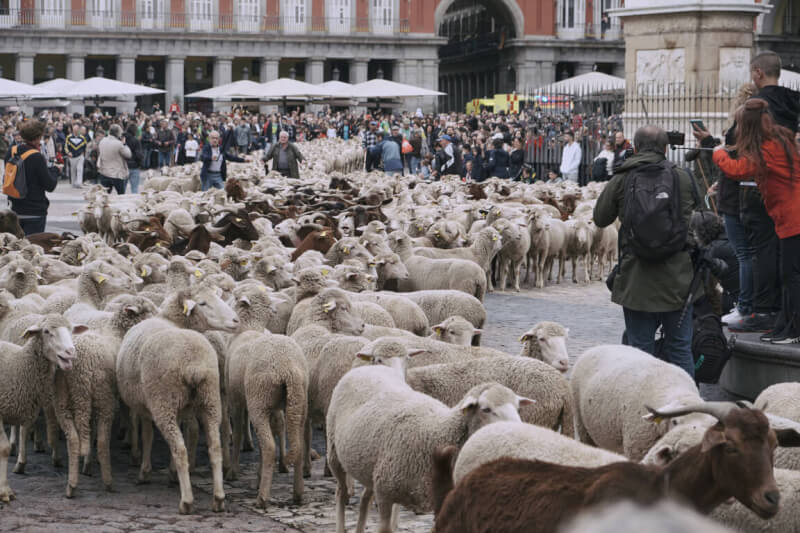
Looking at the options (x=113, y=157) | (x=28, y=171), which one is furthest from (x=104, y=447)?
(x=113, y=157)

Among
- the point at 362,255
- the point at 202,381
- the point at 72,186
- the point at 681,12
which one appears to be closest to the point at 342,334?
the point at 202,381

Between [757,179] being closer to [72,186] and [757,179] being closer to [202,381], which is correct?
[202,381]

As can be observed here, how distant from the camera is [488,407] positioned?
4969 mm

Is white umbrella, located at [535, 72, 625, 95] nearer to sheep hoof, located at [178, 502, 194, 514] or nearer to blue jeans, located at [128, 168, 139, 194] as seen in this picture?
blue jeans, located at [128, 168, 139, 194]

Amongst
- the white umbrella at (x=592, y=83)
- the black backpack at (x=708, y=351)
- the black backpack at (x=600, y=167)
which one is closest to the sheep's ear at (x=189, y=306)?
the black backpack at (x=708, y=351)

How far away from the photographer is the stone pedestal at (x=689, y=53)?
1755cm

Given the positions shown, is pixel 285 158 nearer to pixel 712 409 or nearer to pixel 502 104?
pixel 712 409

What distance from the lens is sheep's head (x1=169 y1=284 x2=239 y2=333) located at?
7219mm

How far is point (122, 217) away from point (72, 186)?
63.5ft

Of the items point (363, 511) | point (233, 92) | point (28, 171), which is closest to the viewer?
point (363, 511)

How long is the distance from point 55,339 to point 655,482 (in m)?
4.22

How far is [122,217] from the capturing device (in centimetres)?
1507

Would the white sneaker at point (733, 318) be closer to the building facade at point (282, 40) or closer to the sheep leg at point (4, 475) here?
the sheep leg at point (4, 475)

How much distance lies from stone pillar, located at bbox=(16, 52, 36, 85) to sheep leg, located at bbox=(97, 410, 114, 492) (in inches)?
2460
